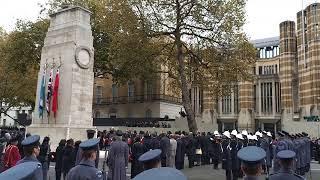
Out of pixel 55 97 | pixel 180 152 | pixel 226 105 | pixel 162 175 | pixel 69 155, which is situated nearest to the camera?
pixel 162 175

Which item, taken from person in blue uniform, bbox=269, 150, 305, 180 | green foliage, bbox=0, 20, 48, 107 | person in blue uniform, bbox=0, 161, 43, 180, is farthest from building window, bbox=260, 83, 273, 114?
person in blue uniform, bbox=0, 161, 43, 180

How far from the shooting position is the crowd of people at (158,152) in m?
6.04

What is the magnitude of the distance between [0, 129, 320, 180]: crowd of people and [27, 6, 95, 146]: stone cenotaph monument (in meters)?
2.60

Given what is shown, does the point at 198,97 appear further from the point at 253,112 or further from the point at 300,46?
the point at 300,46

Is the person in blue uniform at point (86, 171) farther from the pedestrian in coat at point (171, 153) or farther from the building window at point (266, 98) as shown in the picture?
the building window at point (266, 98)

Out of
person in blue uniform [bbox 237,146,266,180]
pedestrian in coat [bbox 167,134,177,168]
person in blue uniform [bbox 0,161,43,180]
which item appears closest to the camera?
person in blue uniform [bbox 0,161,43,180]

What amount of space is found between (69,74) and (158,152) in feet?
49.4

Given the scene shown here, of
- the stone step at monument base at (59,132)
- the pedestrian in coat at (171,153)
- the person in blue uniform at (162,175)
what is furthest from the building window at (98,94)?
the person in blue uniform at (162,175)

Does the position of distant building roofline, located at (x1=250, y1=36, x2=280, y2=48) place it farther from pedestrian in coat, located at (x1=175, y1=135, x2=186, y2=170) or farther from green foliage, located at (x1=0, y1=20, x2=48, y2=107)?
pedestrian in coat, located at (x1=175, y1=135, x2=186, y2=170)

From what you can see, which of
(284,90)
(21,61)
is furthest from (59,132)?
(284,90)

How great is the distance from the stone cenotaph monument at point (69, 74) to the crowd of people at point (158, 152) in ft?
8.53

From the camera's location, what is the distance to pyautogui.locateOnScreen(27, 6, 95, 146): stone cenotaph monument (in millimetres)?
17906

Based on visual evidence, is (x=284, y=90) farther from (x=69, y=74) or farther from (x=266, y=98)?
(x=69, y=74)

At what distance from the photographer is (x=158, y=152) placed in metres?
3.64
